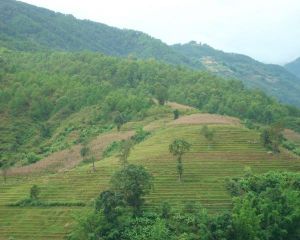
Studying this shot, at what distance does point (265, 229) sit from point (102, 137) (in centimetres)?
4752

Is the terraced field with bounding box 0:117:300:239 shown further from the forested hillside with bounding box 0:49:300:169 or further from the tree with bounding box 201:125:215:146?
the forested hillside with bounding box 0:49:300:169

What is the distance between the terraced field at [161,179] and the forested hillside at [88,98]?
18.6m

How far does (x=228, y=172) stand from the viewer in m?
69.3

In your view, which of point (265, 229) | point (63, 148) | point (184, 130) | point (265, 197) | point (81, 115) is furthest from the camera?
point (81, 115)

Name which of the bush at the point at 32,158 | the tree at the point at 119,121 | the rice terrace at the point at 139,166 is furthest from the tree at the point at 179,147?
the bush at the point at 32,158

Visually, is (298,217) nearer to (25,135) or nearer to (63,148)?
(63,148)

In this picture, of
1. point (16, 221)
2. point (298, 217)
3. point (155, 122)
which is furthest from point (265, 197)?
point (155, 122)

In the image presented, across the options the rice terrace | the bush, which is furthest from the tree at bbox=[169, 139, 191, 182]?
the bush

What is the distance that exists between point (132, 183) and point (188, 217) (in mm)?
7443

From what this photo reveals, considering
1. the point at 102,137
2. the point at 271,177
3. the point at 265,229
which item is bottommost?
the point at 265,229

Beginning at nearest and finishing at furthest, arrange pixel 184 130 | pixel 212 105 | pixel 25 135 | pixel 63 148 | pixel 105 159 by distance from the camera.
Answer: pixel 105 159 → pixel 184 130 → pixel 63 148 → pixel 25 135 → pixel 212 105

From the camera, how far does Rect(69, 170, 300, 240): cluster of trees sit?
51.9m

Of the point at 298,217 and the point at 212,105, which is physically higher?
the point at 212,105

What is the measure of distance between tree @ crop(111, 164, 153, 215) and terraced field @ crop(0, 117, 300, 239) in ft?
14.1
